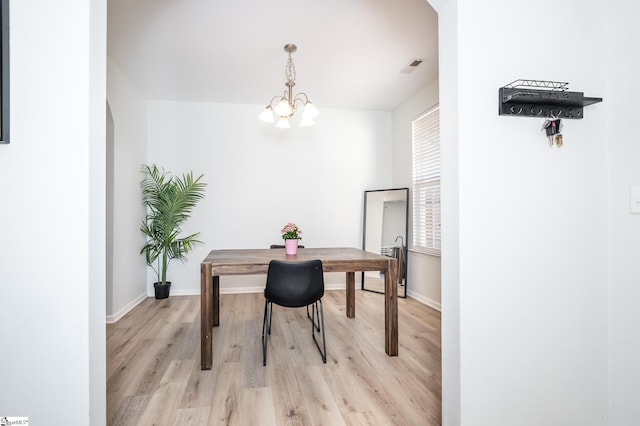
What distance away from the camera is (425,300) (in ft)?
14.1

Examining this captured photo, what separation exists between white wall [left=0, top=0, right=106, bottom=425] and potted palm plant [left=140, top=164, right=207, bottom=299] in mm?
3326

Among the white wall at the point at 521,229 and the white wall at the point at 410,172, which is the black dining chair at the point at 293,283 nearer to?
the white wall at the point at 521,229

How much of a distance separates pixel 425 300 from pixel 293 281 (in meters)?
2.41

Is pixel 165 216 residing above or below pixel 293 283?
above

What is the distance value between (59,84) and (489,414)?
207 cm

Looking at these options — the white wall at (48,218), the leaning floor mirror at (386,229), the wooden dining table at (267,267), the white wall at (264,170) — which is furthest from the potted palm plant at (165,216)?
the white wall at (48,218)

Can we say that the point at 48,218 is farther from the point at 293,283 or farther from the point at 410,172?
the point at 410,172

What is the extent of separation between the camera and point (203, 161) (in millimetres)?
4852

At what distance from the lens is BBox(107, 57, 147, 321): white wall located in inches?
142

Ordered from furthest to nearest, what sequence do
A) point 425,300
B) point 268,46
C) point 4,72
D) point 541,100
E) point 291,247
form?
point 425,300 → point 268,46 → point 291,247 → point 541,100 → point 4,72

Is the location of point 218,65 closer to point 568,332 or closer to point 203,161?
point 203,161

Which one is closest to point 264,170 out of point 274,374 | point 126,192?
point 126,192

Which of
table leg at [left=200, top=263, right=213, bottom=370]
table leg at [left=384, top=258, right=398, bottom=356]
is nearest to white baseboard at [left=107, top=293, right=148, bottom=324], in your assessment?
table leg at [left=200, top=263, right=213, bottom=370]

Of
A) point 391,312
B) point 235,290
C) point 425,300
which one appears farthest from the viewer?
point 235,290
